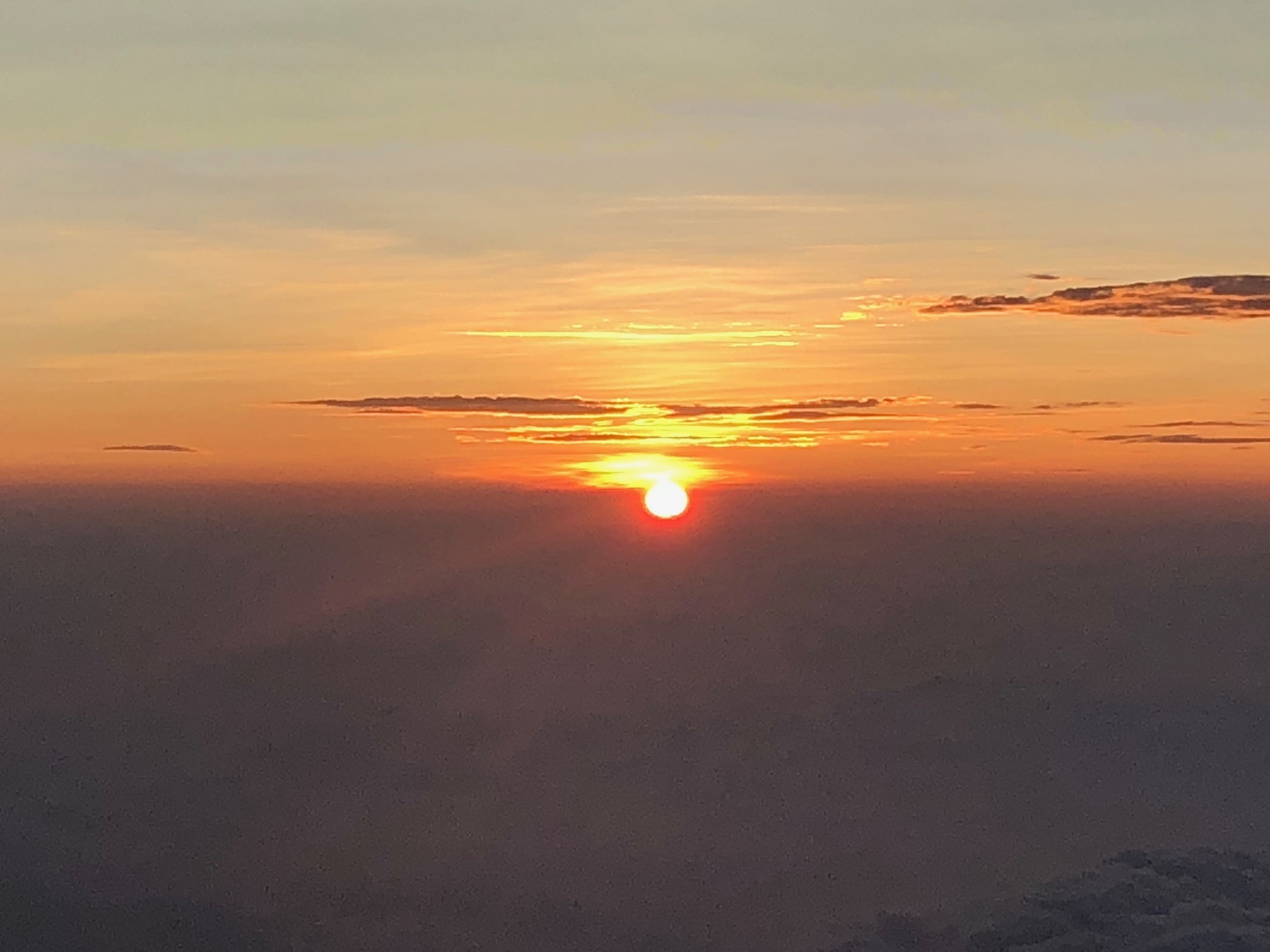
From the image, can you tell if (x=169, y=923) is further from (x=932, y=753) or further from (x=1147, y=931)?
(x=932, y=753)

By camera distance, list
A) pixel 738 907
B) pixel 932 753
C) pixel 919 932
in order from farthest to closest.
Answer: pixel 932 753 < pixel 738 907 < pixel 919 932

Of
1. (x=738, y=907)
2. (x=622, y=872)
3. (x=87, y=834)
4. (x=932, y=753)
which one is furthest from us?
(x=932, y=753)

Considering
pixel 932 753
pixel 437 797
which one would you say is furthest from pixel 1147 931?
pixel 437 797

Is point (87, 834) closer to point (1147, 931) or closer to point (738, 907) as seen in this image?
point (738, 907)

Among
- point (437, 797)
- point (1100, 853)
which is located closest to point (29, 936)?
point (437, 797)

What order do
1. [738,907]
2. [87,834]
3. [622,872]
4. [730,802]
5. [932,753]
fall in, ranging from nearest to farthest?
[738,907], [622,872], [87,834], [730,802], [932,753]

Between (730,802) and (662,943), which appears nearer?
(662,943)

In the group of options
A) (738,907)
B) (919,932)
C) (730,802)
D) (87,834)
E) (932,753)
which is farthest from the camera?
(932,753)

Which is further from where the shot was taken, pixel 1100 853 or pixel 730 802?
pixel 730 802
